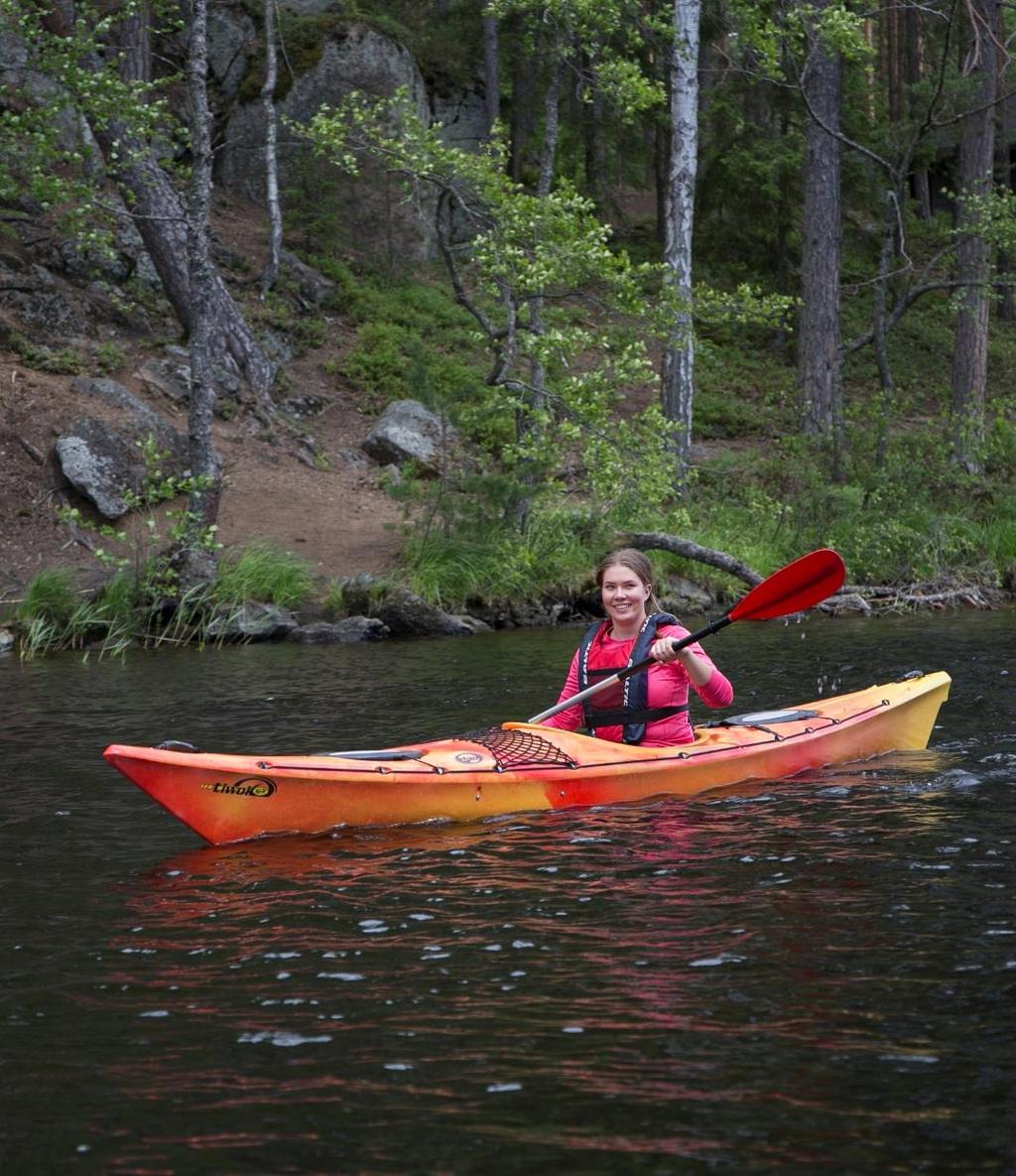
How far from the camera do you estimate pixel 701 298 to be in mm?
11984

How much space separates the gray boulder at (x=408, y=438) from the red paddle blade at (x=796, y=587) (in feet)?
29.5

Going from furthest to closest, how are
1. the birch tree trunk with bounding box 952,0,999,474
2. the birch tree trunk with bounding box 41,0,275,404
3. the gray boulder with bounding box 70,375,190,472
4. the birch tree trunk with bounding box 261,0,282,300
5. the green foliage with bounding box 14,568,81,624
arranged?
the birch tree trunk with bounding box 261,0,282,300, the birch tree trunk with bounding box 952,0,999,474, the birch tree trunk with bounding box 41,0,275,404, the gray boulder with bounding box 70,375,190,472, the green foliage with bounding box 14,568,81,624

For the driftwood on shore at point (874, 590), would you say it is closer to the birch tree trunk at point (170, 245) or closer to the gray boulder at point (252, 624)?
the gray boulder at point (252, 624)

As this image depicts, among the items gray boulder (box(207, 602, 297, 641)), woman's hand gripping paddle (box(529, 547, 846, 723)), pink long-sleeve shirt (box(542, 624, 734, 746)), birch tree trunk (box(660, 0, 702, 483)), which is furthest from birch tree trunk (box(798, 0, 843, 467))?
pink long-sleeve shirt (box(542, 624, 734, 746))

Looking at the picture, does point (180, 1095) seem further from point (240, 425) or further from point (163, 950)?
point (240, 425)

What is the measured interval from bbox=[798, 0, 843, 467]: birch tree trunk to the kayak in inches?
390

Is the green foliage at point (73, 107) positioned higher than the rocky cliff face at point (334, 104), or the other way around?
the rocky cliff face at point (334, 104)

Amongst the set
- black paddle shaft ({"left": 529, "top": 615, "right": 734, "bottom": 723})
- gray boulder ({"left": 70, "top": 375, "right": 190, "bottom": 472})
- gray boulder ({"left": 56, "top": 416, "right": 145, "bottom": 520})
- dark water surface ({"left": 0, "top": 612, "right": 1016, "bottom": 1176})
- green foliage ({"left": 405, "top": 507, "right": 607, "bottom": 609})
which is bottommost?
dark water surface ({"left": 0, "top": 612, "right": 1016, "bottom": 1176})

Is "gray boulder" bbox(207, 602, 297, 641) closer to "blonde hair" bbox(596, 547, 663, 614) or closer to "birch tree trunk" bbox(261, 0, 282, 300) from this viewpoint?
"blonde hair" bbox(596, 547, 663, 614)

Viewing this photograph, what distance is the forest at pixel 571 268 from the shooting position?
1123 cm

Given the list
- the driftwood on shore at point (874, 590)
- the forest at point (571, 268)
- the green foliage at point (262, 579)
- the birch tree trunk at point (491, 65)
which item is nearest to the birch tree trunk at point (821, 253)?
the forest at point (571, 268)

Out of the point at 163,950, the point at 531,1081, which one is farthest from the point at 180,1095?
the point at 163,950

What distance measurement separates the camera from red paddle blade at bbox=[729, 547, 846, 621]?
6355 millimetres

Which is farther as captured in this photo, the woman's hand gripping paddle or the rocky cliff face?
the rocky cliff face
